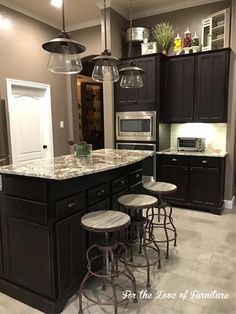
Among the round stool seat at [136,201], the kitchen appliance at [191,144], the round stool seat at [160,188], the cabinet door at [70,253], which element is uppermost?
the kitchen appliance at [191,144]

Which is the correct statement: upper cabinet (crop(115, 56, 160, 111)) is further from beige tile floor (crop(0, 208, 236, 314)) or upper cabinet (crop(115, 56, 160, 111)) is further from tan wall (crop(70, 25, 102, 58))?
beige tile floor (crop(0, 208, 236, 314))

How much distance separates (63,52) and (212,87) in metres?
2.82

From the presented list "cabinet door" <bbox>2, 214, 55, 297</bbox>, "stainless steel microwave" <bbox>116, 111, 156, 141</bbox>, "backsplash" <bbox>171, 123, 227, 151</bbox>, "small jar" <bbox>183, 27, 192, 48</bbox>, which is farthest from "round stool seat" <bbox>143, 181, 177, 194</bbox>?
"small jar" <bbox>183, 27, 192, 48</bbox>

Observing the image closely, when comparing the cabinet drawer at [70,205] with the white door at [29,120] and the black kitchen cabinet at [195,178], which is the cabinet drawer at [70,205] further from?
the white door at [29,120]

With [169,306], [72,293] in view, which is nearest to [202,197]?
[169,306]

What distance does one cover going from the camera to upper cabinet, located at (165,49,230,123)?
4.07 m

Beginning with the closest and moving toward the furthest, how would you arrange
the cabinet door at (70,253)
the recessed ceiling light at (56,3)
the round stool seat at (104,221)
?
the round stool seat at (104,221)
the cabinet door at (70,253)
the recessed ceiling light at (56,3)

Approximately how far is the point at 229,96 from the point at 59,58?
292cm

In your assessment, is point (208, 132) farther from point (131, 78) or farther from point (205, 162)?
point (131, 78)

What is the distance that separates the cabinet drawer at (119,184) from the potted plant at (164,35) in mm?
2766

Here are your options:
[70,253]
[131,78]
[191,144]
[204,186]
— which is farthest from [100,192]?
[191,144]

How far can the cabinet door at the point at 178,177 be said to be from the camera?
4.29 metres

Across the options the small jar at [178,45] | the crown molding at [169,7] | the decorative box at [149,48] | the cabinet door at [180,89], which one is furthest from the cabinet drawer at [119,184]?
the crown molding at [169,7]

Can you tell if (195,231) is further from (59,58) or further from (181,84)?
(59,58)
